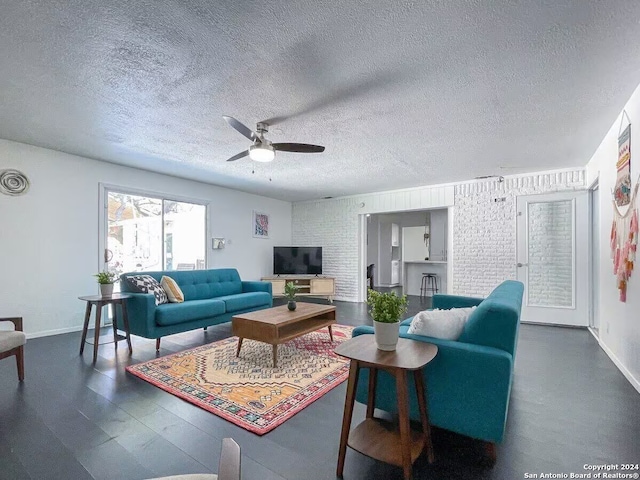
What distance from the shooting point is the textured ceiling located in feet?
5.90

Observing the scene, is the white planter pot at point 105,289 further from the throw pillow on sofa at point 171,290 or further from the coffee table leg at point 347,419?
the coffee table leg at point 347,419

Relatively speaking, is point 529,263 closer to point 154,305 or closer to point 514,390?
point 514,390

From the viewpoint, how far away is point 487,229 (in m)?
5.70

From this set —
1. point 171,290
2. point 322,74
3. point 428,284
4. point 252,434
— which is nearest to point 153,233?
point 171,290

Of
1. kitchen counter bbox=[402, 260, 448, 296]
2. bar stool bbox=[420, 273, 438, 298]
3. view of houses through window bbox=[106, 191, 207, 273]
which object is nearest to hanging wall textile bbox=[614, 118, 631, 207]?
kitchen counter bbox=[402, 260, 448, 296]

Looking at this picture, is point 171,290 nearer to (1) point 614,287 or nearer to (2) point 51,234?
(2) point 51,234

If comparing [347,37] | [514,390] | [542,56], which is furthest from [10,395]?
[542,56]

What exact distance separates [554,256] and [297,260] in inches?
197

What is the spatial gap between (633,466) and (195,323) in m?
3.97

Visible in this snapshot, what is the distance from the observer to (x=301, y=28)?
190 cm

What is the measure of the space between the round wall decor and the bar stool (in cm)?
800

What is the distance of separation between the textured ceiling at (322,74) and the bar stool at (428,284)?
15.4 feet

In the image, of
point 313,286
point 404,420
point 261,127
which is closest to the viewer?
point 404,420

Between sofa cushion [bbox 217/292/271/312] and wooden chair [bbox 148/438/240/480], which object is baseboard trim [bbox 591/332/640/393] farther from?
sofa cushion [bbox 217/292/271/312]
